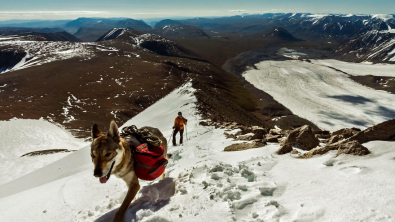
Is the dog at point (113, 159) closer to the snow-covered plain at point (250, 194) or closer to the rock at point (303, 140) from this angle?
the snow-covered plain at point (250, 194)

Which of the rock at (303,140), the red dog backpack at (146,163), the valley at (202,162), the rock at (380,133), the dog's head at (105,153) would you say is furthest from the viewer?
the rock at (303,140)

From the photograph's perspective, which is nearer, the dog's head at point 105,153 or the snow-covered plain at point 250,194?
the snow-covered plain at point 250,194

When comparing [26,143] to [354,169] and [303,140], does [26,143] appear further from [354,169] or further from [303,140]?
[354,169]

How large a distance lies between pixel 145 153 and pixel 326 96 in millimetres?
100558

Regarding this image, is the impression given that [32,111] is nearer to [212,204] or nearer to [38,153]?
[38,153]

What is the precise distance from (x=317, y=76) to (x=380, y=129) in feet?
438

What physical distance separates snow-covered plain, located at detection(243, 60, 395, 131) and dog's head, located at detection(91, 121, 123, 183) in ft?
207

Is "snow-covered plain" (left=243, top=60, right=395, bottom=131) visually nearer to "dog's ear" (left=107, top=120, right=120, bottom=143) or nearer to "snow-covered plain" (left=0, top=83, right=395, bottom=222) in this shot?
"snow-covered plain" (left=0, top=83, right=395, bottom=222)

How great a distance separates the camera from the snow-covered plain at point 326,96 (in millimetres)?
66500

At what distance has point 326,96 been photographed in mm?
90688

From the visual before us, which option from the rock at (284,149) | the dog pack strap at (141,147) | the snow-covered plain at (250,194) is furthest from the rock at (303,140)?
the dog pack strap at (141,147)

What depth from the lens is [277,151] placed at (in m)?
8.04

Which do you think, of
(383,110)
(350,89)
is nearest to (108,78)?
(383,110)

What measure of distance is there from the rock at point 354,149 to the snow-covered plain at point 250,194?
0.66 ft
